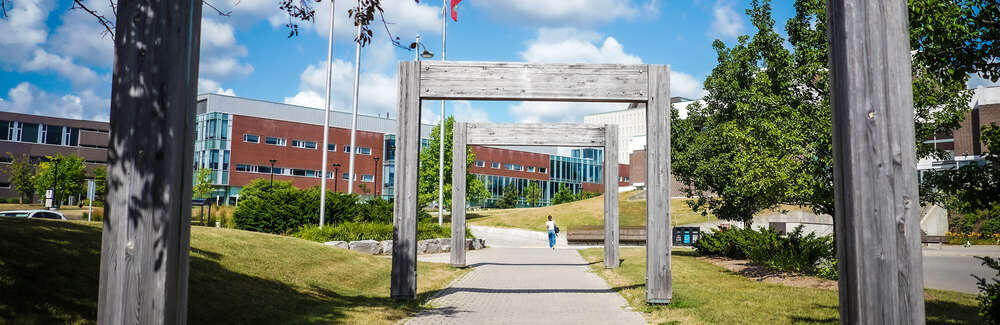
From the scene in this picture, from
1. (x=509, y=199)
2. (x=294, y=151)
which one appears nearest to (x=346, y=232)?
(x=294, y=151)

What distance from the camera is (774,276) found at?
46.6 ft

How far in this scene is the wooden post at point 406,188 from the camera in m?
10.1

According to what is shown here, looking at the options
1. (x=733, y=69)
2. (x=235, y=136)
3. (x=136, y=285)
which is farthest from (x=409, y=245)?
(x=235, y=136)

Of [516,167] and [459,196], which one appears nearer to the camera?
[459,196]

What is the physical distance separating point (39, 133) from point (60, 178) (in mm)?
20446

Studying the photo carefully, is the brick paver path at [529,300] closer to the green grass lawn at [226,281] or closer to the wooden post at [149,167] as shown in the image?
the green grass lawn at [226,281]

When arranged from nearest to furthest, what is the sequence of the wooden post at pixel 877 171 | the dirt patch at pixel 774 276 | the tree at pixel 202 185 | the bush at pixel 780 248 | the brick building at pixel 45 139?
the wooden post at pixel 877 171 < the dirt patch at pixel 774 276 < the bush at pixel 780 248 < the tree at pixel 202 185 < the brick building at pixel 45 139

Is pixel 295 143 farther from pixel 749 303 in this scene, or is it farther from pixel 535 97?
pixel 749 303

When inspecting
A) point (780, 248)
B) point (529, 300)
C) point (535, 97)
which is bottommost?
point (529, 300)

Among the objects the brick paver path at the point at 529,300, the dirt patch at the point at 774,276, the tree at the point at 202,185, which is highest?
the tree at the point at 202,185

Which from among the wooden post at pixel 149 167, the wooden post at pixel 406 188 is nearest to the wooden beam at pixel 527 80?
the wooden post at pixel 406 188

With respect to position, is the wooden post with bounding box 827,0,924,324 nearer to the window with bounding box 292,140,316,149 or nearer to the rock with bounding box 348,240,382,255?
the rock with bounding box 348,240,382,255

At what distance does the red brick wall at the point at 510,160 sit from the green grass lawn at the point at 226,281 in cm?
6146

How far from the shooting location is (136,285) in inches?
134
